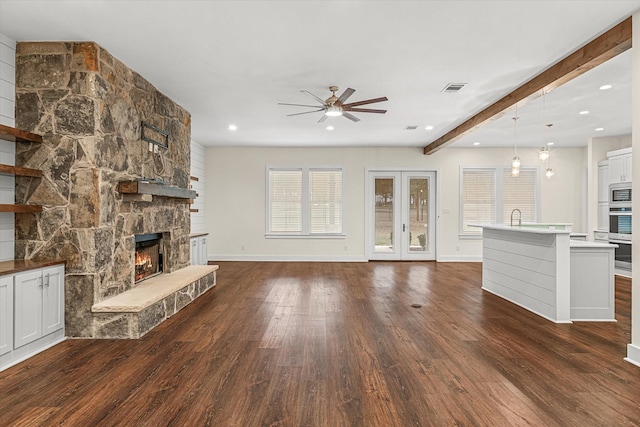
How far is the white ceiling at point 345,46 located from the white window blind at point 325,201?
3.23m

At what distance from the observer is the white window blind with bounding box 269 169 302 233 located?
9.26 metres

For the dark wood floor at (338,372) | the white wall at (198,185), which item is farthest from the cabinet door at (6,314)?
the white wall at (198,185)

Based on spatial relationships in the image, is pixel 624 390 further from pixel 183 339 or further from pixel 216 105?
pixel 216 105

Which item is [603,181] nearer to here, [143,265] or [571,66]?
[571,66]

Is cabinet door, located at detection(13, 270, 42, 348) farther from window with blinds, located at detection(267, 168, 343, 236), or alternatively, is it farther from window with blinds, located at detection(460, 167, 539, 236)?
window with blinds, located at detection(460, 167, 539, 236)

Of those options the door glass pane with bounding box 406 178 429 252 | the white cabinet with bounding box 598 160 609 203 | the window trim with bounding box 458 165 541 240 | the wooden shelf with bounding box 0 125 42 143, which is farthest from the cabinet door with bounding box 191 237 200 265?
the white cabinet with bounding box 598 160 609 203

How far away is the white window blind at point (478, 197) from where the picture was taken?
9281 millimetres

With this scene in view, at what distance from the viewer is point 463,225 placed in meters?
9.27

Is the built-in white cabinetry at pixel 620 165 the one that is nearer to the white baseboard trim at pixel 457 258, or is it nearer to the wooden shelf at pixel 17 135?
the white baseboard trim at pixel 457 258

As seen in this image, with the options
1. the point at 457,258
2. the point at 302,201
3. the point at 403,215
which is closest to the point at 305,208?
the point at 302,201

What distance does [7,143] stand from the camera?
3.49m

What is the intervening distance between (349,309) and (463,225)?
5.73 metres

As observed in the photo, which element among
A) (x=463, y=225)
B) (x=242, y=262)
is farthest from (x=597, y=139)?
(x=242, y=262)

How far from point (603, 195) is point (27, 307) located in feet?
32.1
